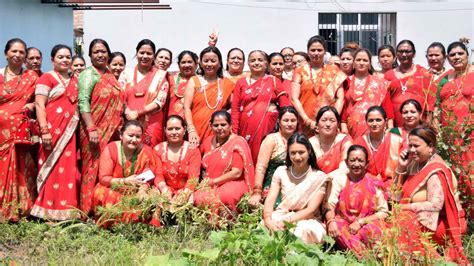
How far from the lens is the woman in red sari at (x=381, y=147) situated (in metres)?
5.65

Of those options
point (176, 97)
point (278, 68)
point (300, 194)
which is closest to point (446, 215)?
point (300, 194)

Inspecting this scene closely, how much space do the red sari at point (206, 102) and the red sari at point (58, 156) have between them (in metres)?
1.14

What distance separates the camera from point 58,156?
620cm

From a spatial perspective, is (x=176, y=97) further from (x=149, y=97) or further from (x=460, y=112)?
(x=460, y=112)

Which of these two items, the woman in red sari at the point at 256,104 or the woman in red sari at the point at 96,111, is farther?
the woman in red sari at the point at 256,104

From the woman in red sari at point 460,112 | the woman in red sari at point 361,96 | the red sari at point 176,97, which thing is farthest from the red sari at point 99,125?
the woman in red sari at point 460,112

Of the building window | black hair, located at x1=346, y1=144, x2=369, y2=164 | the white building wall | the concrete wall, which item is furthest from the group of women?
the building window

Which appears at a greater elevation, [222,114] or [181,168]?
[222,114]

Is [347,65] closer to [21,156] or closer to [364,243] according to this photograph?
[364,243]

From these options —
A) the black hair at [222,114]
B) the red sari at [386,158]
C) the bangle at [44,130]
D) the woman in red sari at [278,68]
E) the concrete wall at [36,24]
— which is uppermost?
the concrete wall at [36,24]

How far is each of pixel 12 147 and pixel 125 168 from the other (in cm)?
110

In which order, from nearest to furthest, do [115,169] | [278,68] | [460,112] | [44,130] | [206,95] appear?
[460,112] < [115,169] < [44,130] < [206,95] < [278,68]

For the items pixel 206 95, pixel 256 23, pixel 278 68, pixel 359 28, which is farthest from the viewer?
pixel 359 28

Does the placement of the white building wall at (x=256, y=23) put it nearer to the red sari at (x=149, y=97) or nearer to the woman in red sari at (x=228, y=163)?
the red sari at (x=149, y=97)
